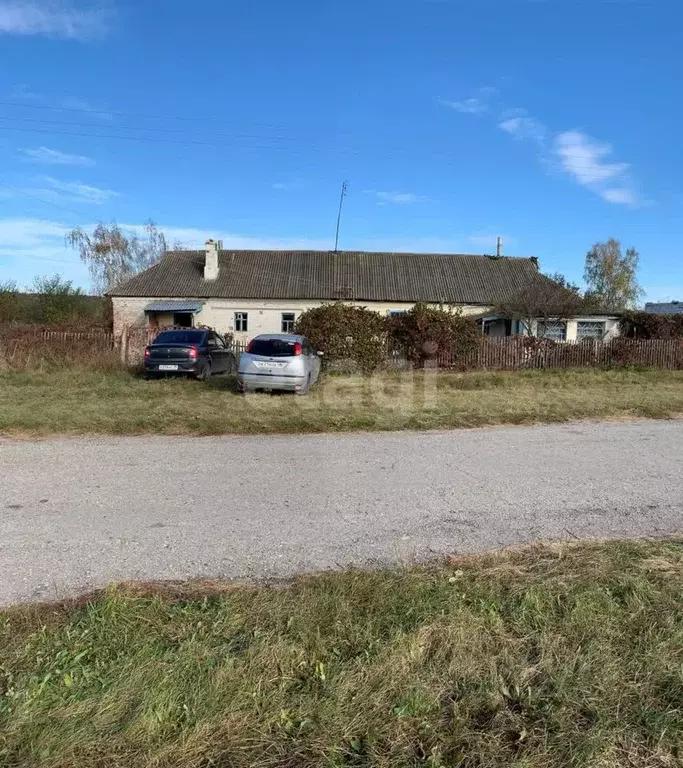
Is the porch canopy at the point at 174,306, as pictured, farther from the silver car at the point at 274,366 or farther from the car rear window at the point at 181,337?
the silver car at the point at 274,366

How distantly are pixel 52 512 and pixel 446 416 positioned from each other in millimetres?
7433

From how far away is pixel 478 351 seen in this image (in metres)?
22.0

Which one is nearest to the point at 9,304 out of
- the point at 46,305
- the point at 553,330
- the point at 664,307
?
the point at 46,305

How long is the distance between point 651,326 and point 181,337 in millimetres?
20647

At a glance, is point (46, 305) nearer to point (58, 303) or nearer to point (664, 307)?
point (58, 303)

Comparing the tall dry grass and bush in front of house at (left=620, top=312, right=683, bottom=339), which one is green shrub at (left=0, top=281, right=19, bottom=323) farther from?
bush in front of house at (left=620, top=312, right=683, bottom=339)

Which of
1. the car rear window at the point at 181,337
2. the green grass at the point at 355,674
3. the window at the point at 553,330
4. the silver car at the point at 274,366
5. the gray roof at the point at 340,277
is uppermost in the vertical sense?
the gray roof at the point at 340,277

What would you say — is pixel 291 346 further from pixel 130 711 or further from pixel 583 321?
pixel 583 321

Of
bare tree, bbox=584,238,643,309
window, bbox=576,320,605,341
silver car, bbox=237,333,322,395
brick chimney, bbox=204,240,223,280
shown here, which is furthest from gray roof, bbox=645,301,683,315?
silver car, bbox=237,333,322,395

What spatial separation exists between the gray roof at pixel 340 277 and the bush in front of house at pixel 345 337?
14.9m

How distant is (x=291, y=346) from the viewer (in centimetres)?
1366

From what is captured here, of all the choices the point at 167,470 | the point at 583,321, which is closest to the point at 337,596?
the point at 167,470

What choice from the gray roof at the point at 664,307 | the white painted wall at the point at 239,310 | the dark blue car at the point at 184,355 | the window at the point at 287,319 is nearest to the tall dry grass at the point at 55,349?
the dark blue car at the point at 184,355

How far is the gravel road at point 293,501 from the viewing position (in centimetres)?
418
